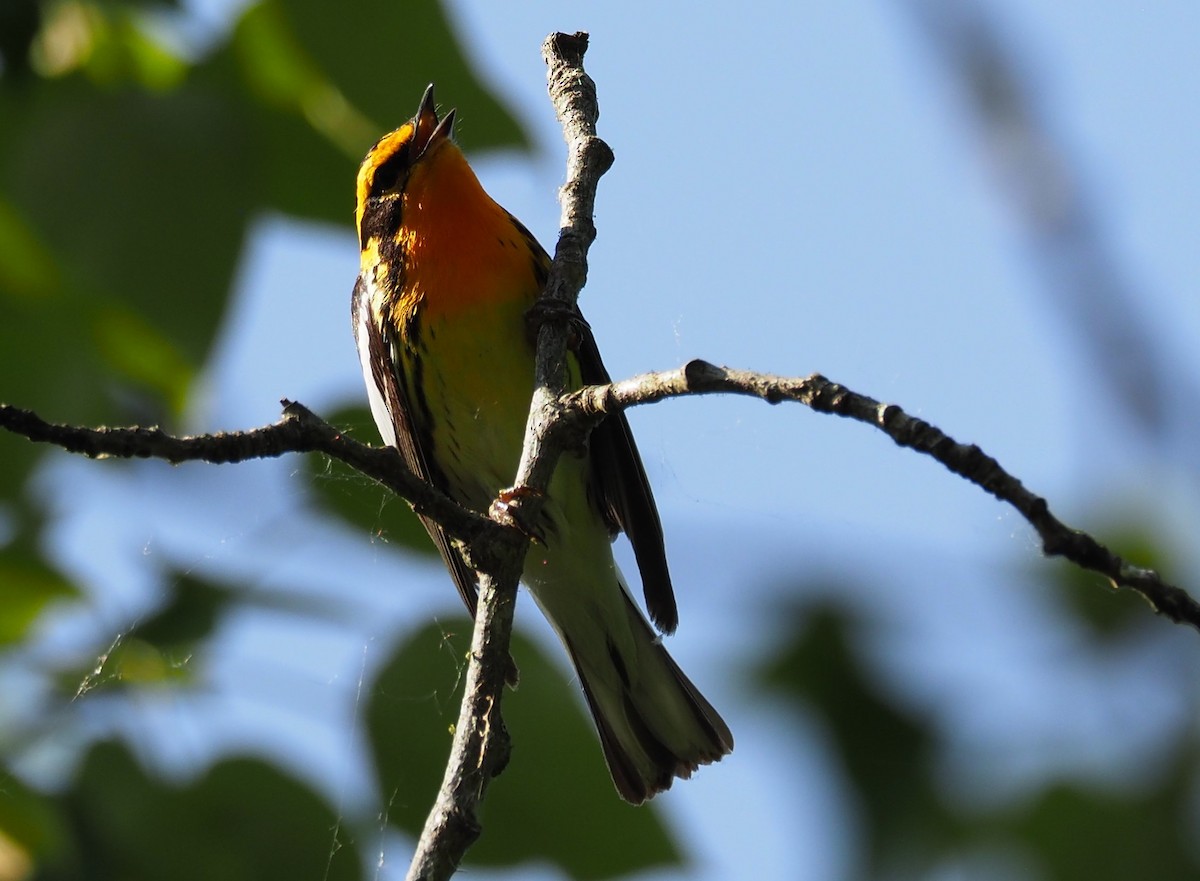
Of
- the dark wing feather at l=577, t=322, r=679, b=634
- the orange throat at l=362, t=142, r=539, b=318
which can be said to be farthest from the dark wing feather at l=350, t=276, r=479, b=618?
the dark wing feather at l=577, t=322, r=679, b=634

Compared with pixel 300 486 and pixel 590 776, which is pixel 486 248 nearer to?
pixel 300 486

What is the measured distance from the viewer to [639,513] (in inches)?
131

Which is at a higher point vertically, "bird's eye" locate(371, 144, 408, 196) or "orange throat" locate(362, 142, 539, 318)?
"bird's eye" locate(371, 144, 408, 196)

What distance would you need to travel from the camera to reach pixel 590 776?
2.38 m

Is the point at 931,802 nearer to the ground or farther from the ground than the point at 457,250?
nearer to the ground

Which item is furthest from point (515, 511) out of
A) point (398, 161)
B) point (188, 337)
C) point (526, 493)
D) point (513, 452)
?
point (398, 161)

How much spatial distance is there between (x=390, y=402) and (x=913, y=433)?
2373 mm

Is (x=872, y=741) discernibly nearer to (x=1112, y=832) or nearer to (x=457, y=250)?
(x=1112, y=832)

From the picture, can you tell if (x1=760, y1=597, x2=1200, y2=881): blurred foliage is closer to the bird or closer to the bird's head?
the bird

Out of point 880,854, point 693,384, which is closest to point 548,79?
point 693,384

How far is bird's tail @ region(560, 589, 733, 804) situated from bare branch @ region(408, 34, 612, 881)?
148cm

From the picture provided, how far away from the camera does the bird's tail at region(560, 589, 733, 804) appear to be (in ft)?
12.1

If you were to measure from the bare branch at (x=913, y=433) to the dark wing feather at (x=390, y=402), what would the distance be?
1.44 metres

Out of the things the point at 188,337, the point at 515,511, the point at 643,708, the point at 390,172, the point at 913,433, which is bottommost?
the point at 913,433
